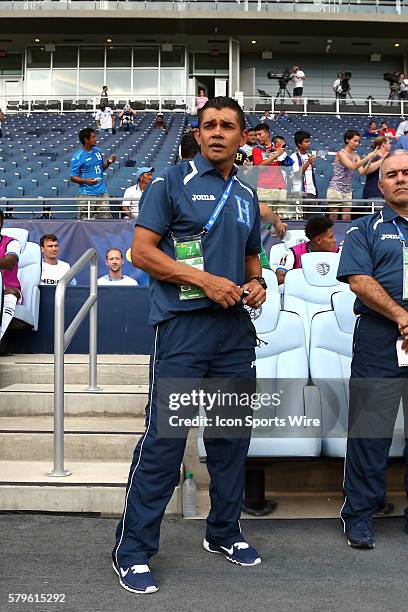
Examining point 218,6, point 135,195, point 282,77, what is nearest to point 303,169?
point 135,195

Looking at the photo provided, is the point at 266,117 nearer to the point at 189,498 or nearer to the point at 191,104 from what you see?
the point at 191,104

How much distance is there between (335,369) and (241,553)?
3.86 ft

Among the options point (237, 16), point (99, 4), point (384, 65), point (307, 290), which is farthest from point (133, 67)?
point (307, 290)

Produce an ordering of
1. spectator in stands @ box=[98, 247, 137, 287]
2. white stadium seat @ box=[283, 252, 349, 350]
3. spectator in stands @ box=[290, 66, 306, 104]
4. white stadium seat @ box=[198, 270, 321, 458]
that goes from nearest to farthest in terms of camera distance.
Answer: white stadium seat @ box=[198, 270, 321, 458] < white stadium seat @ box=[283, 252, 349, 350] < spectator in stands @ box=[98, 247, 137, 287] < spectator in stands @ box=[290, 66, 306, 104]

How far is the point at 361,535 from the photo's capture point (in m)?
3.45

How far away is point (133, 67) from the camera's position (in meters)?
29.0

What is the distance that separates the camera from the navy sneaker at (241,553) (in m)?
3.23

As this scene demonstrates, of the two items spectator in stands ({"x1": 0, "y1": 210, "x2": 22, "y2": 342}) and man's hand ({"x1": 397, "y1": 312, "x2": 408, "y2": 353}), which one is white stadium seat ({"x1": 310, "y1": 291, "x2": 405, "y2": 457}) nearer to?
man's hand ({"x1": 397, "y1": 312, "x2": 408, "y2": 353})

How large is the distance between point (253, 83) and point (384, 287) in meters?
26.4

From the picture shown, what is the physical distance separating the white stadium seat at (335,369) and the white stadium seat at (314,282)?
73cm

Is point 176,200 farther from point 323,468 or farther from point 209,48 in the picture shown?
point 209,48

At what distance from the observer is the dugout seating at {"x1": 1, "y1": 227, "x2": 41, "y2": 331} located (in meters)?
5.80

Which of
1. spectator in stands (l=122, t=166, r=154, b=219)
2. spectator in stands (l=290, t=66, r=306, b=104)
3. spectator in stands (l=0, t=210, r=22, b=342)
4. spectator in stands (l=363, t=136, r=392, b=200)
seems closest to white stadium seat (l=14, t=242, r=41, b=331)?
spectator in stands (l=0, t=210, r=22, b=342)

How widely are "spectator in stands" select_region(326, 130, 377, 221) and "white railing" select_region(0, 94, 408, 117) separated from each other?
14.4 m
